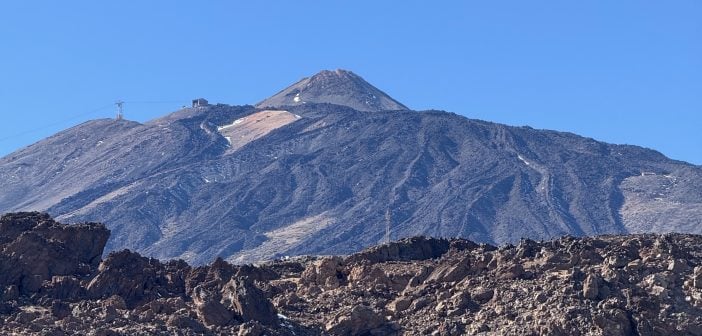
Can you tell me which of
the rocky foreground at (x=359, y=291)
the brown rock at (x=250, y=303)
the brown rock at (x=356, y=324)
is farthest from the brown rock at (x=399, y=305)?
the brown rock at (x=250, y=303)

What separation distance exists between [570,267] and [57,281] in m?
14.9

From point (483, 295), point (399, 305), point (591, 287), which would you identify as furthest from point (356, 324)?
point (591, 287)

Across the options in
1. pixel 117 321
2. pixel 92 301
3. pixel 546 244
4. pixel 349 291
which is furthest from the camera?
pixel 546 244

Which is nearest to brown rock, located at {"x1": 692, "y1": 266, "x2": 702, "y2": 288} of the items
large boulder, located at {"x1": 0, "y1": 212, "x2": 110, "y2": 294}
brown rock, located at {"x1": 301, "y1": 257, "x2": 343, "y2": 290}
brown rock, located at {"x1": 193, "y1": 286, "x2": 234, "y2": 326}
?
brown rock, located at {"x1": 301, "y1": 257, "x2": 343, "y2": 290}

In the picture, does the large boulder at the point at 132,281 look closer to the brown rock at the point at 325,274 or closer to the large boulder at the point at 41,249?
the large boulder at the point at 41,249

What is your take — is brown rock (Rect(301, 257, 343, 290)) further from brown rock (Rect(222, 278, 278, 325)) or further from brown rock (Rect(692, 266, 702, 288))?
brown rock (Rect(692, 266, 702, 288))

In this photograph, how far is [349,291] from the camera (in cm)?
5244

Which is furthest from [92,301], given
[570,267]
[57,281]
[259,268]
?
[570,267]

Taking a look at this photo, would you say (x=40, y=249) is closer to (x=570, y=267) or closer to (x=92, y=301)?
(x=92, y=301)

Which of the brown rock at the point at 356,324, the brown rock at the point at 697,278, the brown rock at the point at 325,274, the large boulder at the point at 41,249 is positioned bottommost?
the brown rock at the point at 356,324

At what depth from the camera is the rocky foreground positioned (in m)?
46.5

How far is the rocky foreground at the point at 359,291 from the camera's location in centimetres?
4647

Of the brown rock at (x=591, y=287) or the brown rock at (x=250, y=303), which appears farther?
the brown rock at (x=591, y=287)

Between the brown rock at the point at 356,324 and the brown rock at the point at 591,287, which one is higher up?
the brown rock at the point at 591,287
